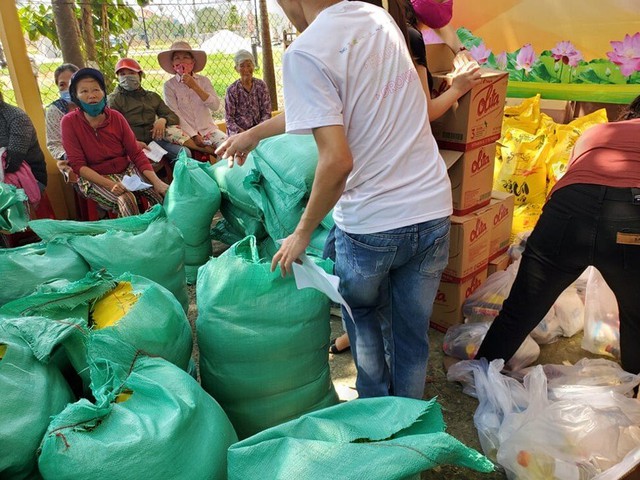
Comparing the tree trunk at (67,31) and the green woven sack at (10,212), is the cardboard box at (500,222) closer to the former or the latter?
the green woven sack at (10,212)

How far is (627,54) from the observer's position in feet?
12.4

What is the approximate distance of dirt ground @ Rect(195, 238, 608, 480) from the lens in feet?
5.51

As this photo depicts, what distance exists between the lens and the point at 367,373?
5.39 feet

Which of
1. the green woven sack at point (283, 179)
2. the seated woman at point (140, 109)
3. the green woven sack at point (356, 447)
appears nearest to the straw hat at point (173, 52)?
the seated woman at point (140, 109)

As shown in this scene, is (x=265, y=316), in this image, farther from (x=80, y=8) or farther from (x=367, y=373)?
(x=80, y=8)

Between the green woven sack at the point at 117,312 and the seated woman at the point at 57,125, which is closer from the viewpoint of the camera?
the green woven sack at the point at 117,312

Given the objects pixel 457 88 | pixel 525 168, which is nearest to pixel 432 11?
pixel 457 88

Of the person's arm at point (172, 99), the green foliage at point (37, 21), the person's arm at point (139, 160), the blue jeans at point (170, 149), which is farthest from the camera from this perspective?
the person's arm at point (172, 99)

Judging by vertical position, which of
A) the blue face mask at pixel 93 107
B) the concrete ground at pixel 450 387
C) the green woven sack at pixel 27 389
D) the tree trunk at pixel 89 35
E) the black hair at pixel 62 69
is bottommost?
the concrete ground at pixel 450 387

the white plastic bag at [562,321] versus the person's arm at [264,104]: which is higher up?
the person's arm at [264,104]

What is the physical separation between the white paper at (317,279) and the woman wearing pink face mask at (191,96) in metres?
3.18

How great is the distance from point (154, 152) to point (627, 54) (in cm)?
352

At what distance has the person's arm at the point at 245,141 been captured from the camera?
159cm

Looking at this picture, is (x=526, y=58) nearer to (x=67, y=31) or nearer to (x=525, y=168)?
(x=525, y=168)
